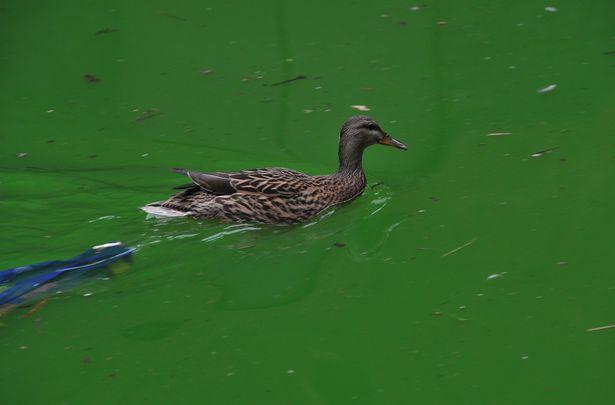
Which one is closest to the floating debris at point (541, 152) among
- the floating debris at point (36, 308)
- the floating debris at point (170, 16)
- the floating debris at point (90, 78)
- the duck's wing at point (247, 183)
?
the duck's wing at point (247, 183)

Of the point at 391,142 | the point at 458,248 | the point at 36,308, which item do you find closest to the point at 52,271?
the point at 36,308

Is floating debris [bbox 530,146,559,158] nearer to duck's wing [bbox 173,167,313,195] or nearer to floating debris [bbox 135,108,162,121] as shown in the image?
duck's wing [bbox 173,167,313,195]

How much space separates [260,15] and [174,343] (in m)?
4.75

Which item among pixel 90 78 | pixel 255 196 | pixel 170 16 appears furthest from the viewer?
pixel 170 16

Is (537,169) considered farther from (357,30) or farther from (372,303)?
(357,30)

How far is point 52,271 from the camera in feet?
18.2

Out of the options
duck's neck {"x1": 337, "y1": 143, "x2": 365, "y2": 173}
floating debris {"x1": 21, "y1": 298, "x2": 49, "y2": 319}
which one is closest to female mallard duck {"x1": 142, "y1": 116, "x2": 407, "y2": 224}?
duck's neck {"x1": 337, "y1": 143, "x2": 365, "y2": 173}

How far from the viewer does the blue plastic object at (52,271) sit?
17.5 feet

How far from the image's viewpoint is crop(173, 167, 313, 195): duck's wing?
627cm

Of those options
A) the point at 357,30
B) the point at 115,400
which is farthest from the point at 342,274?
the point at 357,30

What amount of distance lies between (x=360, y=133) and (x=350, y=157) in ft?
0.54

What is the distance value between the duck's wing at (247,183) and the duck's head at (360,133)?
0.41 metres

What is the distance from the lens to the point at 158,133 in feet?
24.4

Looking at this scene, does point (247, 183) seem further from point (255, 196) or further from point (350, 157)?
point (350, 157)
